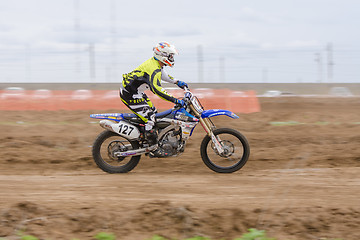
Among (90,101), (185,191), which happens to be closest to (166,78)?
(185,191)

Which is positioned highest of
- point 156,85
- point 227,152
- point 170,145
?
point 156,85

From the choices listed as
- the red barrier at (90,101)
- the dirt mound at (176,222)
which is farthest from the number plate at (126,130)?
the red barrier at (90,101)

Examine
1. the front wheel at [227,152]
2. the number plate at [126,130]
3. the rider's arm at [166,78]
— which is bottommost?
the front wheel at [227,152]

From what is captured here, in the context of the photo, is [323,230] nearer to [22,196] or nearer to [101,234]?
[101,234]

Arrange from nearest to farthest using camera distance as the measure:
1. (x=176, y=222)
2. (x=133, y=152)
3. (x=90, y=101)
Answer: (x=176, y=222), (x=133, y=152), (x=90, y=101)

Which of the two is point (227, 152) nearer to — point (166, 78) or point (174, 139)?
point (174, 139)

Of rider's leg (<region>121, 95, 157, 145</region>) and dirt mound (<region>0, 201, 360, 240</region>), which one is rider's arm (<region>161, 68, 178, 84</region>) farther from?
dirt mound (<region>0, 201, 360, 240</region>)

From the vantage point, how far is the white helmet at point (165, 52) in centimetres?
746

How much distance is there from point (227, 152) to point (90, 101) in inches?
368

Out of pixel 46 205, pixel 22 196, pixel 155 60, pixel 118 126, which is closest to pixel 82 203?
pixel 46 205

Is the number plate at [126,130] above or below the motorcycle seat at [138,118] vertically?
below

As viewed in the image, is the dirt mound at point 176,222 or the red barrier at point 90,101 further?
the red barrier at point 90,101

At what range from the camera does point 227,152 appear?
7.56m

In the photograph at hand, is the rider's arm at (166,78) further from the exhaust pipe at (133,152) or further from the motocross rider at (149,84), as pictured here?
the exhaust pipe at (133,152)
